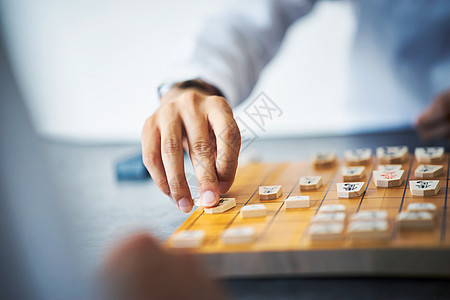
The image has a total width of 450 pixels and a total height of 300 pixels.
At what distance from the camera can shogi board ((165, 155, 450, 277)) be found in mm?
742

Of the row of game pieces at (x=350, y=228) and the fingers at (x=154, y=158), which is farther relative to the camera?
the fingers at (x=154, y=158)

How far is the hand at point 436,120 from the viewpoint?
5.87 ft

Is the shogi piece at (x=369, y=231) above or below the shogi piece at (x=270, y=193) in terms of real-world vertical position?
above

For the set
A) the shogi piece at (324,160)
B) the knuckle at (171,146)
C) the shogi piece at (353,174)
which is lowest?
the shogi piece at (324,160)

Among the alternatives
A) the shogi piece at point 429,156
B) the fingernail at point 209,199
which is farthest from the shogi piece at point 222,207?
the shogi piece at point 429,156

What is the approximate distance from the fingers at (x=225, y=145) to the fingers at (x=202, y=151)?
0.02 metres

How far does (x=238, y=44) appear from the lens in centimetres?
209

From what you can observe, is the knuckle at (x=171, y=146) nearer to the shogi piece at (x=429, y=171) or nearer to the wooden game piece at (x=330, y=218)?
the wooden game piece at (x=330, y=218)

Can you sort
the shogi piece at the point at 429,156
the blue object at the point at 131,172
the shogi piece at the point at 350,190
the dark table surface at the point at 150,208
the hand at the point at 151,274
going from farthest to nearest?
the blue object at the point at 131,172 < the shogi piece at the point at 429,156 < the shogi piece at the point at 350,190 < the dark table surface at the point at 150,208 < the hand at the point at 151,274

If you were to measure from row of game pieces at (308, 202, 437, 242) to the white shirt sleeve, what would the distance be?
868 millimetres

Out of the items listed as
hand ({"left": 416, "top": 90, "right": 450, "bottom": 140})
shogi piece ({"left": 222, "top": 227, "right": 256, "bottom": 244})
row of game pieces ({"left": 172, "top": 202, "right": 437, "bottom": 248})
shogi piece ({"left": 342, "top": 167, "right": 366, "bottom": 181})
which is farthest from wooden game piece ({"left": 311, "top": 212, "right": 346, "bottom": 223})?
hand ({"left": 416, "top": 90, "right": 450, "bottom": 140})

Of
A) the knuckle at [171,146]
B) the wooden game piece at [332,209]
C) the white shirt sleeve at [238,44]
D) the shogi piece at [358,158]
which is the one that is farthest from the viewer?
the white shirt sleeve at [238,44]

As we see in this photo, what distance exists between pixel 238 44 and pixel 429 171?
1.12 m

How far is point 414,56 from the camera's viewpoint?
9.48ft
